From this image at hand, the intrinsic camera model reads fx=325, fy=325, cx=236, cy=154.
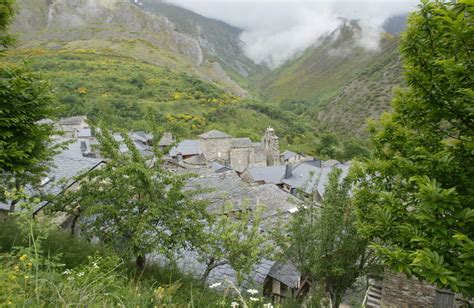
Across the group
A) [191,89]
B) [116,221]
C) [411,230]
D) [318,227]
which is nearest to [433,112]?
[411,230]

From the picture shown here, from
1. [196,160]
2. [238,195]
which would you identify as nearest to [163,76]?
[196,160]

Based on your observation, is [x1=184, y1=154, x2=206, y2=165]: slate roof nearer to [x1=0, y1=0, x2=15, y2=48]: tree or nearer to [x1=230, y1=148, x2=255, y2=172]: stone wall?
[x1=230, y1=148, x2=255, y2=172]: stone wall

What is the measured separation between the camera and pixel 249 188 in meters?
23.7

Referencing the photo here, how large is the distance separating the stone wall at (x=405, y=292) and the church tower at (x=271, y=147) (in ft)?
145

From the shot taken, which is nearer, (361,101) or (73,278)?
(73,278)

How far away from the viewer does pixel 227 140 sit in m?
53.0

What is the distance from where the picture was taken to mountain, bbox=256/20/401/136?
93369mm

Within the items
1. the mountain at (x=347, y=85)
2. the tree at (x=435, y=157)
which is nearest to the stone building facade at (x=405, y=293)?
the tree at (x=435, y=157)

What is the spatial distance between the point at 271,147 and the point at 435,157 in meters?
49.4

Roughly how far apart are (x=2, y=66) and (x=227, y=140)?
4492 centimetres

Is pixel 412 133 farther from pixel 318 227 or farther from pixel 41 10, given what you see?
pixel 41 10

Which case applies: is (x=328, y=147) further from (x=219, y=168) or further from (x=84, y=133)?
(x=84, y=133)

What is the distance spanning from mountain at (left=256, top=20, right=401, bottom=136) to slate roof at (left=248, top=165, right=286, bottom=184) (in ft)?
111

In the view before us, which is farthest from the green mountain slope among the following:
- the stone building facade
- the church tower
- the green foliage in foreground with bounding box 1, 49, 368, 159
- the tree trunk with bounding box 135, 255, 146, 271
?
the tree trunk with bounding box 135, 255, 146, 271
